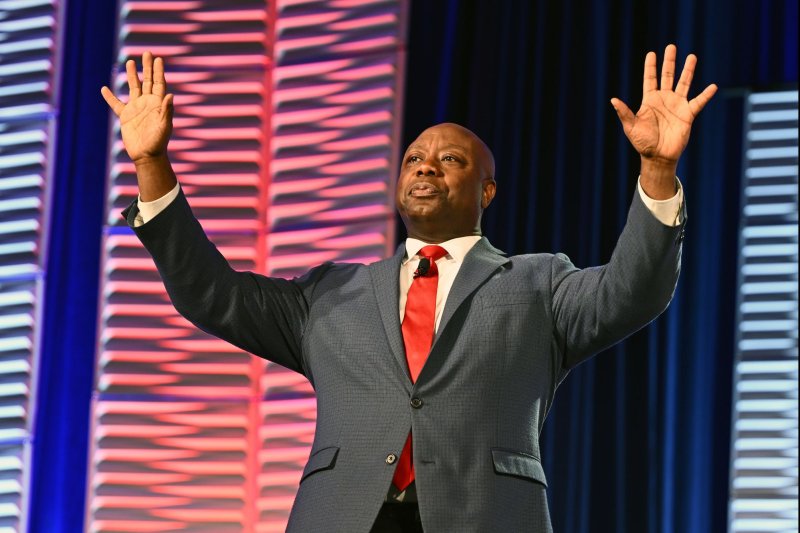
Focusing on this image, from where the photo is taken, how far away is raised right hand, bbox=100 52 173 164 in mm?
2189

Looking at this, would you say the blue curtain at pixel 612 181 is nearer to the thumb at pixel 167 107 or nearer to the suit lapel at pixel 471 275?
the suit lapel at pixel 471 275

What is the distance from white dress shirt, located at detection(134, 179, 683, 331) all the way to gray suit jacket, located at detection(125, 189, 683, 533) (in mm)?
19

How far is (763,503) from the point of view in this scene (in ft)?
10.6

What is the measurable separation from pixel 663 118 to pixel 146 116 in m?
0.92

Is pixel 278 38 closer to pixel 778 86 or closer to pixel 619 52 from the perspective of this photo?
pixel 619 52

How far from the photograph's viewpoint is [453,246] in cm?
238

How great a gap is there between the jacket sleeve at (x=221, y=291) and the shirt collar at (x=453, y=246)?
186 mm

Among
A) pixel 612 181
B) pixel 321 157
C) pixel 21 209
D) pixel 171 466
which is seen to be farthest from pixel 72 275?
pixel 612 181

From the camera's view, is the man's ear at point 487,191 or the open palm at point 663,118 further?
the man's ear at point 487,191

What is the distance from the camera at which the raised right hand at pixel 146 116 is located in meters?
2.19

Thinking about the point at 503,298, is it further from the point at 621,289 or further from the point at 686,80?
the point at 686,80

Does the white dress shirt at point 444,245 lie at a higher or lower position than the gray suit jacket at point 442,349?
higher

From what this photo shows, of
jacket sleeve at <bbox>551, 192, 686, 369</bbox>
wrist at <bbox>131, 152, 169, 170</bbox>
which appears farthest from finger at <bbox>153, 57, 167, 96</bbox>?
jacket sleeve at <bbox>551, 192, 686, 369</bbox>

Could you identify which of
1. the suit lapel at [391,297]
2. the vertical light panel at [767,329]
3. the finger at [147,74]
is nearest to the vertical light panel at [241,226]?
the vertical light panel at [767,329]
